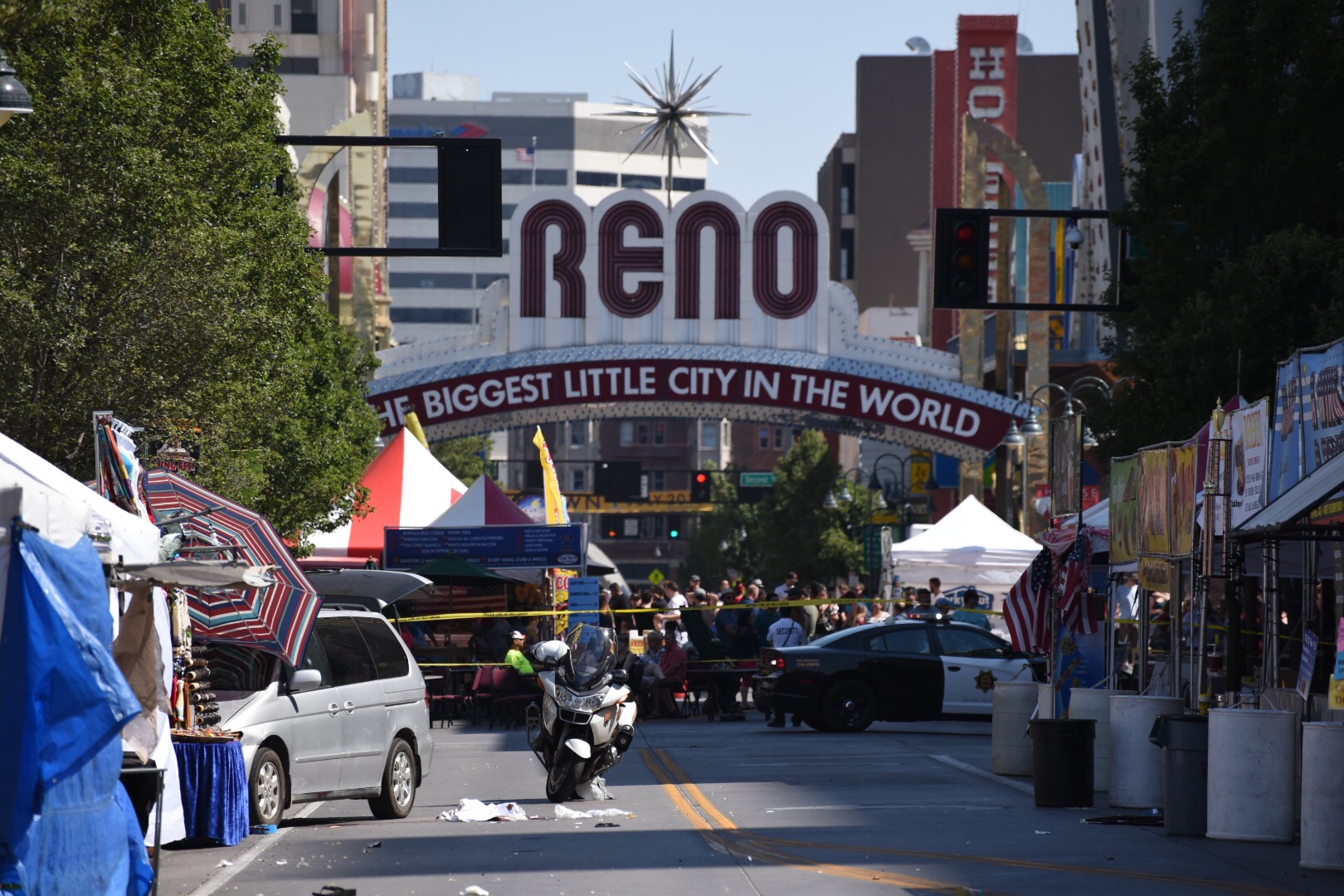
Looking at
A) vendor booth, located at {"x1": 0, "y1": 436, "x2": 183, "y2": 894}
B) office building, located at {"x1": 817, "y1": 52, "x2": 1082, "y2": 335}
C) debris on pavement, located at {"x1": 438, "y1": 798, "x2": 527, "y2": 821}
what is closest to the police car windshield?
debris on pavement, located at {"x1": 438, "y1": 798, "x2": 527, "y2": 821}

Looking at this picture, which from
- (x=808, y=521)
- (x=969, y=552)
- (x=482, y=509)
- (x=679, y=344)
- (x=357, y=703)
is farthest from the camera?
(x=808, y=521)

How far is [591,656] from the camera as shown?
16422mm

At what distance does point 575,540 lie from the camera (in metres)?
29.8

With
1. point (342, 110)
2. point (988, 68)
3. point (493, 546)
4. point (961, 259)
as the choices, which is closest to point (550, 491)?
point (493, 546)

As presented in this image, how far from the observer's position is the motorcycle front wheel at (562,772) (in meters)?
16.0

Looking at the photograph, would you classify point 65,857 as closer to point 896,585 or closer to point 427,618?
point 427,618

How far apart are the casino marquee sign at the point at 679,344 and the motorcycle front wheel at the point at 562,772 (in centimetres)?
2335

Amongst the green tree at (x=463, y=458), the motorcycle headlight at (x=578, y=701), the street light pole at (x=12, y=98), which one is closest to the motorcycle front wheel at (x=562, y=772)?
the motorcycle headlight at (x=578, y=701)

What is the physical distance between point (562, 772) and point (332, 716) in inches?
Answer: 89.3

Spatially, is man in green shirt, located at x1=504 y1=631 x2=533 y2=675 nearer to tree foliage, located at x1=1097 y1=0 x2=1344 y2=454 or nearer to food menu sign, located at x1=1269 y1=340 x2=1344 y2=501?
tree foliage, located at x1=1097 y1=0 x2=1344 y2=454

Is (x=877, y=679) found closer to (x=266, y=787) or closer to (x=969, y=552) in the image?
(x=969, y=552)

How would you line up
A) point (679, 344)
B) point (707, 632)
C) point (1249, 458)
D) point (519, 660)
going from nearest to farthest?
point (1249, 458)
point (519, 660)
point (707, 632)
point (679, 344)

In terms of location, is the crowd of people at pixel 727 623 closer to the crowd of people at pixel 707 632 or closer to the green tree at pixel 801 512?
the crowd of people at pixel 707 632

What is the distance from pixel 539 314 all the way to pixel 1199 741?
89.9ft
